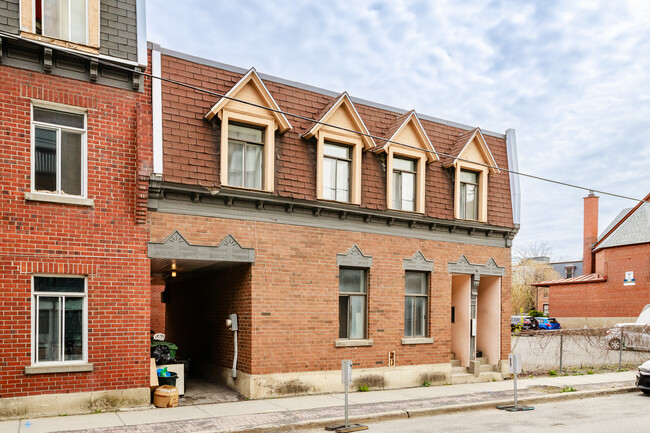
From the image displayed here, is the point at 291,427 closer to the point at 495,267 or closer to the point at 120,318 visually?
the point at 120,318

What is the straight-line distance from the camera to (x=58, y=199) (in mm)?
11125

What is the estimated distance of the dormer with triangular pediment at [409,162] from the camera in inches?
630

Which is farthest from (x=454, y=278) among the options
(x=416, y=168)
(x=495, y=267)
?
(x=416, y=168)

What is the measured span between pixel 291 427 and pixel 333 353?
3859 millimetres

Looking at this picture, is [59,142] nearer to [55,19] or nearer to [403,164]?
[55,19]

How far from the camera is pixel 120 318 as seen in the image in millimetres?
11672

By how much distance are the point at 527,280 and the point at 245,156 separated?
235ft

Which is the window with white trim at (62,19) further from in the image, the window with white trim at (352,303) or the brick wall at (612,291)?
the brick wall at (612,291)

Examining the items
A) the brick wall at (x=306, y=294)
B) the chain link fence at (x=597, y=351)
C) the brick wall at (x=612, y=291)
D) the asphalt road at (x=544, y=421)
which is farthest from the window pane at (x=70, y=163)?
the brick wall at (x=612, y=291)

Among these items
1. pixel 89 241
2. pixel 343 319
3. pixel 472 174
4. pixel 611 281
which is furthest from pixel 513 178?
pixel 611 281

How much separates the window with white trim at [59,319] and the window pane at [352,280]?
257 inches

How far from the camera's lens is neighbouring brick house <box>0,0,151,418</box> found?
35.0 ft

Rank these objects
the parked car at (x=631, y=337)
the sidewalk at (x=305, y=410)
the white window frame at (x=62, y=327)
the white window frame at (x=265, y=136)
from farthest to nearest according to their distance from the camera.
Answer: the parked car at (x=631, y=337) → the white window frame at (x=265, y=136) → the white window frame at (x=62, y=327) → the sidewalk at (x=305, y=410)

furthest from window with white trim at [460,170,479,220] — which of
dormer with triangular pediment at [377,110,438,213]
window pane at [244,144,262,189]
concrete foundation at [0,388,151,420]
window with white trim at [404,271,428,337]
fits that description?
concrete foundation at [0,388,151,420]
